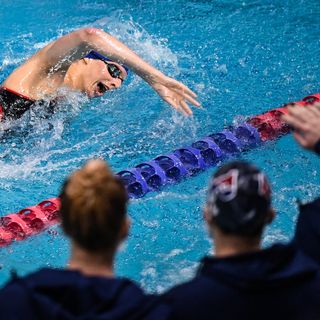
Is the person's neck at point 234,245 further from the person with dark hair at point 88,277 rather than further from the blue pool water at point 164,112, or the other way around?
the blue pool water at point 164,112

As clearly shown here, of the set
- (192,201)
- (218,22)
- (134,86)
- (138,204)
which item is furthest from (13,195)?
(218,22)

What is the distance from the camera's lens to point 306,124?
81.9 inches

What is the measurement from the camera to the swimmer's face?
4578 millimetres

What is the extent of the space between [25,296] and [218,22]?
16.8ft

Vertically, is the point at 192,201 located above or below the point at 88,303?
above

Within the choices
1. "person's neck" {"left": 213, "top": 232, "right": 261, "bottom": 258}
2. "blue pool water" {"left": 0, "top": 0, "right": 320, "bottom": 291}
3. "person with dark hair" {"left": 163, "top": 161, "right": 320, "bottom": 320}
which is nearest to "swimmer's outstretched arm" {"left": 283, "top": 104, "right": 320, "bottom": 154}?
"person with dark hair" {"left": 163, "top": 161, "right": 320, "bottom": 320}

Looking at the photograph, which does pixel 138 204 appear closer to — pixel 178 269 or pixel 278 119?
pixel 178 269

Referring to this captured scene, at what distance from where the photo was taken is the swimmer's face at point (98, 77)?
4.58 meters

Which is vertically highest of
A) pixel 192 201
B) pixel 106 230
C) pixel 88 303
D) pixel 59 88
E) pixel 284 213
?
pixel 59 88

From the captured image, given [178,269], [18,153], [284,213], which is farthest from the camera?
[18,153]

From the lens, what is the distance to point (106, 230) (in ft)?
5.49

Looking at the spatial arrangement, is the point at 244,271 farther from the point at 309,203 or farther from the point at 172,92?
the point at 172,92

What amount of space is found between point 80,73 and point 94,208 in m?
3.11

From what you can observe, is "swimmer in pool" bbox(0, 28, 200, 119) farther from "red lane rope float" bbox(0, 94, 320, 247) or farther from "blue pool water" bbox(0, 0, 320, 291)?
"red lane rope float" bbox(0, 94, 320, 247)
